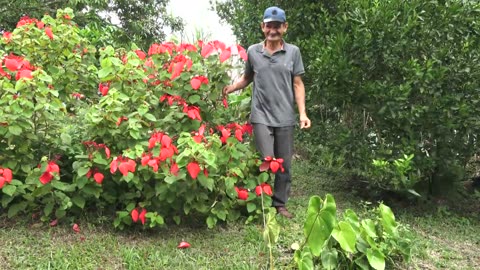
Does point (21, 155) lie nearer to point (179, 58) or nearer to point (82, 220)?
point (82, 220)

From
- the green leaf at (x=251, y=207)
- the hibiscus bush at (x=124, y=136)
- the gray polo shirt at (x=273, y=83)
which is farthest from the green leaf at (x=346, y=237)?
the gray polo shirt at (x=273, y=83)

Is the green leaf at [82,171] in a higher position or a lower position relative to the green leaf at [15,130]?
Result: lower

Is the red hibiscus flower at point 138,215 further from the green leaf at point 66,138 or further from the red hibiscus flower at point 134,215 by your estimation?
the green leaf at point 66,138

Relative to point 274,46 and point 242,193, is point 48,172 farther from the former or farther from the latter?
point 274,46

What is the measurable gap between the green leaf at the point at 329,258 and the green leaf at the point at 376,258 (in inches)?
Result: 8.2

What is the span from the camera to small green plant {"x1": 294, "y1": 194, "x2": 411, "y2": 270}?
2.87 m

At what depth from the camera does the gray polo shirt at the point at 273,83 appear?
4008mm

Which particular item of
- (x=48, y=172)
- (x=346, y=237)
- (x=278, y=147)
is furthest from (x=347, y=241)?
(x=48, y=172)

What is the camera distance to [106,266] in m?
3.33

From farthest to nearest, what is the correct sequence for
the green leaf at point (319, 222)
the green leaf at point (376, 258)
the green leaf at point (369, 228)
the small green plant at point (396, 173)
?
the small green plant at point (396, 173)
the green leaf at point (369, 228)
the green leaf at point (376, 258)
the green leaf at point (319, 222)

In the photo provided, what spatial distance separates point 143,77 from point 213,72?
533mm

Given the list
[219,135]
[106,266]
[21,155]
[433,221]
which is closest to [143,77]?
[219,135]

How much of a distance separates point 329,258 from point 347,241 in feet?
0.55

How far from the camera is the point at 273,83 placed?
4.01 metres
